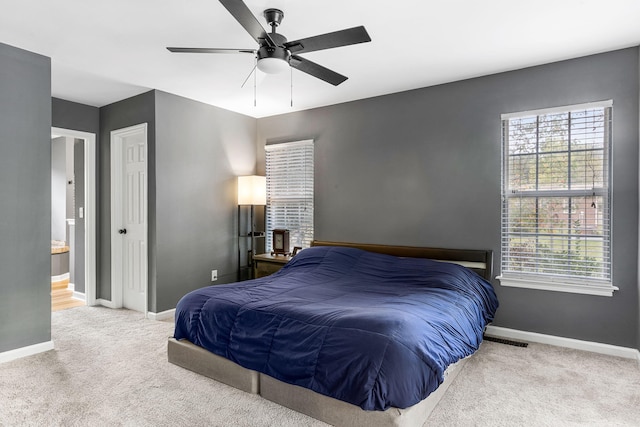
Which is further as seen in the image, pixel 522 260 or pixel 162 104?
pixel 162 104

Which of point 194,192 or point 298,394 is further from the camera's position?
point 194,192

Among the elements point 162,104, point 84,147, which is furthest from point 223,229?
point 84,147

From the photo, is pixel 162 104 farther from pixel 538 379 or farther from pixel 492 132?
pixel 538 379

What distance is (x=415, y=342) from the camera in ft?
6.50

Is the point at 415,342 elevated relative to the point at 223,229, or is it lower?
lower

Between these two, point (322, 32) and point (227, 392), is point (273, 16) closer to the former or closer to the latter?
point (322, 32)

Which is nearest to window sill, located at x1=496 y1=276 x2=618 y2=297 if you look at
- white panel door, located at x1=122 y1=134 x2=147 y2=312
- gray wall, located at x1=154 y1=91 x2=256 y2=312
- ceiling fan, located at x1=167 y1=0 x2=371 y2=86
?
ceiling fan, located at x1=167 y1=0 x2=371 y2=86

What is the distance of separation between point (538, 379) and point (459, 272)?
94 cm

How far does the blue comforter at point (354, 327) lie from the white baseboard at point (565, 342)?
0.41m

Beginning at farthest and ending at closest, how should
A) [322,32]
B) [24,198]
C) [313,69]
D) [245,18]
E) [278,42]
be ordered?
[24,198], [322,32], [313,69], [278,42], [245,18]

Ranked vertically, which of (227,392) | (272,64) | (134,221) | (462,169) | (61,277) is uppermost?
(272,64)

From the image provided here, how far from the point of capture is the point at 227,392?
2508mm

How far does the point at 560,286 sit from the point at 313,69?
2790 millimetres

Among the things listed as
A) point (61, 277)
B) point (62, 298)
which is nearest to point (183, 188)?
point (62, 298)
